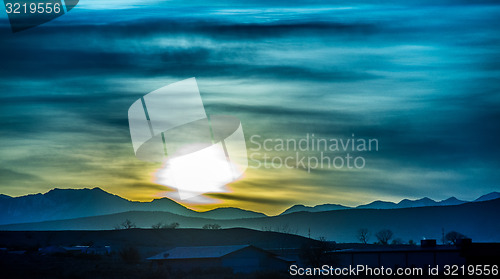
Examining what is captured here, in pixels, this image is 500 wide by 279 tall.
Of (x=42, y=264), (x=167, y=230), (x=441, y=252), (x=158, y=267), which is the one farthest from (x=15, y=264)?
(x=167, y=230)

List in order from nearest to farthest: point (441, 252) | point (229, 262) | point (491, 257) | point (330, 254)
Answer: point (491, 257) → point (441, 252) → point (229, 262) → point (330, 254)

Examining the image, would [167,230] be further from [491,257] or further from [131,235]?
[491,257]

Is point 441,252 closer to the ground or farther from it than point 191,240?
closer to the ground

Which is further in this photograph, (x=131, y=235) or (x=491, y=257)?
(x=131, y=235)

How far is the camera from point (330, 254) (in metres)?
89.1

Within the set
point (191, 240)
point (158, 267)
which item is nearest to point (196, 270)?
point (158, 267)

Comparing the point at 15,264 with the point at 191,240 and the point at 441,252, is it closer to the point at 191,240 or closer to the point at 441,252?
the point at 441,252

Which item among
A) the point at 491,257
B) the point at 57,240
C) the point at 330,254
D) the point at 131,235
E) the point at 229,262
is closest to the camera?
the point at 491,257

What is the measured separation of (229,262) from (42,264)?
18771 millimetres

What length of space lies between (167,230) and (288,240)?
28.6 meters

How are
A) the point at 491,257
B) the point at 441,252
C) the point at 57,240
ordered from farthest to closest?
the point at 57,240
the point at 441,252
the point at 491,257

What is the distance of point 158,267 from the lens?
7862cm

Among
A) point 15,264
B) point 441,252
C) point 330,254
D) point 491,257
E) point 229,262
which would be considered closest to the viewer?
point 491,257

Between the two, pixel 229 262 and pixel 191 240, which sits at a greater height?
pixel 191 240
